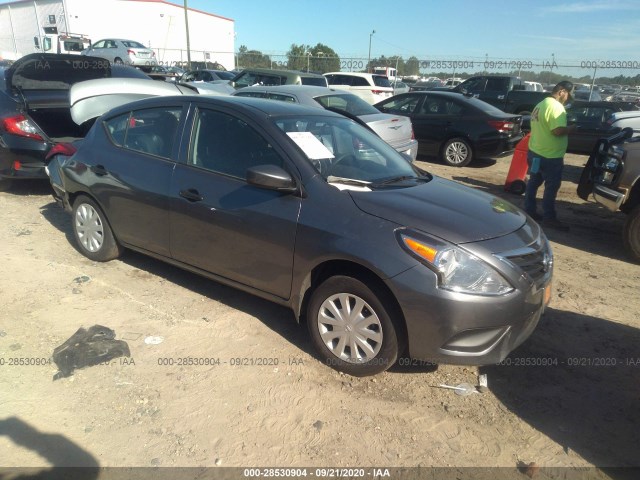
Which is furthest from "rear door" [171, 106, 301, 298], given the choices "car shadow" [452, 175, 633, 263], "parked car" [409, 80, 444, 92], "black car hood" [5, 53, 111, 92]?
"parked car" [409, 80, 444, 92]

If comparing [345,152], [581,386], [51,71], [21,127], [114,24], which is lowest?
[581,386]

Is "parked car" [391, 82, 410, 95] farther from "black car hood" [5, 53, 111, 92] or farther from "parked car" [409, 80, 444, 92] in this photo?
"black car hood" [5, 53, 111, 92]

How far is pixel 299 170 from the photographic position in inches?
127

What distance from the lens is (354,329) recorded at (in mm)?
3000

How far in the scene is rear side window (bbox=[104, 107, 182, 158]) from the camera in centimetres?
392

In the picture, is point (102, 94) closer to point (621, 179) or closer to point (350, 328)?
point (350, 328)

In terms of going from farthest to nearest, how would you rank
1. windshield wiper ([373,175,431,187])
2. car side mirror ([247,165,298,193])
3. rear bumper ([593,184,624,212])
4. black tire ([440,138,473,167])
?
black tire ([440,138,473,167]) → rear bumper ([593,184,624,212]) → windshield wiper ([373,175,431,187]) → car side mirror ([247,165,298,193])

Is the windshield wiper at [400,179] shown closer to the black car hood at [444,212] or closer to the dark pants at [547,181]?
the black car hood at [444,212]

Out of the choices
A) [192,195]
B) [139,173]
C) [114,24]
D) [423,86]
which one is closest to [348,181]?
[192,195]

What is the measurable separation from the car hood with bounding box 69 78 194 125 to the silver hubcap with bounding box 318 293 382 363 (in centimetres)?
421

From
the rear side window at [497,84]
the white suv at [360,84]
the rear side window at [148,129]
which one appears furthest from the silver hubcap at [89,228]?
Result: the rear side window at [497,84]

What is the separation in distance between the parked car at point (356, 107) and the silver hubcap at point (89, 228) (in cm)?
423

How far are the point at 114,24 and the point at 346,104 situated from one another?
157ft

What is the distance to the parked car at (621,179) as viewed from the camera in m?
5.40
